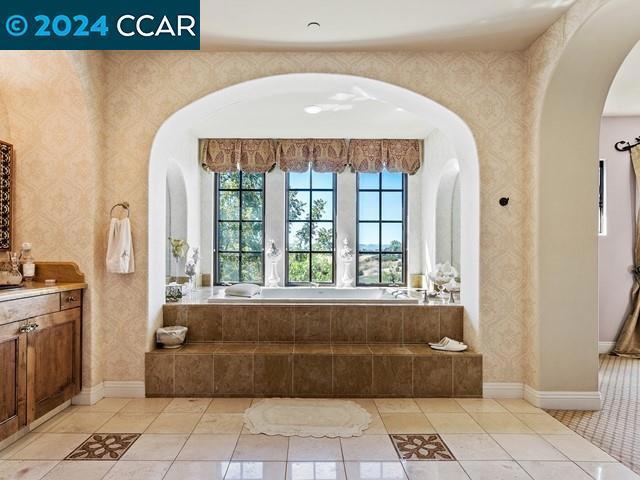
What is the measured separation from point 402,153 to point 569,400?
360 cm

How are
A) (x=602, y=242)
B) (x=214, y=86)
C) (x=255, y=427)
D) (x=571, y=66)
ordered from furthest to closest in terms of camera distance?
(x=602, y=242) → (x=214, y=86) → (x=571, y=66) → (x=255, y=427)

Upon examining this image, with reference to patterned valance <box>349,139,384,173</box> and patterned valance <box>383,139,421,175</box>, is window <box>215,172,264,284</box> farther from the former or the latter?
patterned valance <box>383,139,421,175</box>

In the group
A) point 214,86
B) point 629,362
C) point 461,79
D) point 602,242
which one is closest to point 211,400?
point 214,86

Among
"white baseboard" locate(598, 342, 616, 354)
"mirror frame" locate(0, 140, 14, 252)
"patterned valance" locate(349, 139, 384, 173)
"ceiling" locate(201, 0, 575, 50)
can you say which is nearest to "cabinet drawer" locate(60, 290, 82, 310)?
"mirror frame" locate(0, 140, 14, 252)

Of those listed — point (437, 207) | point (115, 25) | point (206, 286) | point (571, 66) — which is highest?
point (115, 25)

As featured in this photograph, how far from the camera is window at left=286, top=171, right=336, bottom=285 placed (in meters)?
6.15

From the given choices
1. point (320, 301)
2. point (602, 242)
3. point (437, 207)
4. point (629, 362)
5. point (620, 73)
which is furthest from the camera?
point (437, 207)

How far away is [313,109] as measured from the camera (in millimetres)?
4578

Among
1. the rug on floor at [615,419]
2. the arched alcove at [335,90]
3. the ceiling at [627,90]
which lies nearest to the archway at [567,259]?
the rug on floor at [615,419]

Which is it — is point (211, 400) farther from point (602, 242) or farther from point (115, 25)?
point (602, 242)

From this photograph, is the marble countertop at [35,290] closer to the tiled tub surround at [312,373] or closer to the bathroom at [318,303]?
the bathroom at [318,303]

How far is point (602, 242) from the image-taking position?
4828 millimetres

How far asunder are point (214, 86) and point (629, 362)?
470 centimetres

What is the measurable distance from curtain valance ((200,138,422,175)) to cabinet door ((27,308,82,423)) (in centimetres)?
318
